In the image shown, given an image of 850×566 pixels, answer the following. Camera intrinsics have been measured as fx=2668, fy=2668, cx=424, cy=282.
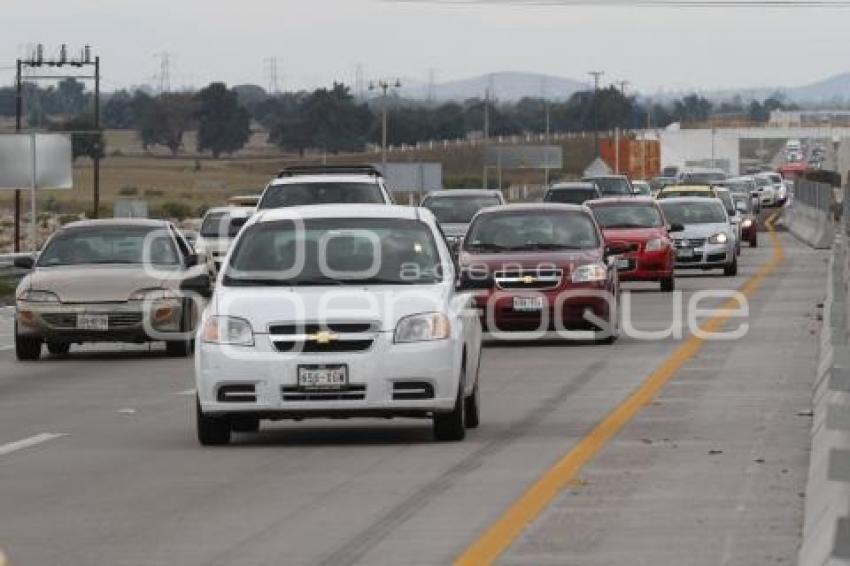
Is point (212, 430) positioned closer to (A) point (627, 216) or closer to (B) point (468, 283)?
(B) point (468, 283)

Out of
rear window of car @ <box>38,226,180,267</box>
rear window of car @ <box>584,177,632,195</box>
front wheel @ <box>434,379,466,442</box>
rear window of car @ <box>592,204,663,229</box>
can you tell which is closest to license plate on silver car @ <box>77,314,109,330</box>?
rear window of car @ <box>38,226,180,267</box>

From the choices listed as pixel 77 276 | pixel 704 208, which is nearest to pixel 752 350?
pixel 77 276

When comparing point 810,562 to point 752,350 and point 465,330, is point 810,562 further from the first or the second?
point 752,350

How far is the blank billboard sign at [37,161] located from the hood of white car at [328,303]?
169ft

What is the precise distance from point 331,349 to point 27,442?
2519 millimetres

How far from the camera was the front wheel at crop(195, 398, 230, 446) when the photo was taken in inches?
704

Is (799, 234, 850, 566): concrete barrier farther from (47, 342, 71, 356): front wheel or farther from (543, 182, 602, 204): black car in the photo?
(543, 182, 602, 204): black car

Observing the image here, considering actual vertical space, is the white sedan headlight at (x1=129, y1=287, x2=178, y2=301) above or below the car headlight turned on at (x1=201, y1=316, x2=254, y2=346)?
below

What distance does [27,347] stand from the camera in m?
29.0

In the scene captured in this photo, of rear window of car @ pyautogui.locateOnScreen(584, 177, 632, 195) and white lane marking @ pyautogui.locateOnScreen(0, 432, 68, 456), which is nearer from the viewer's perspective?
white lane marking @ pyautogui.locateOnScreen(0, 432, 68, 456)

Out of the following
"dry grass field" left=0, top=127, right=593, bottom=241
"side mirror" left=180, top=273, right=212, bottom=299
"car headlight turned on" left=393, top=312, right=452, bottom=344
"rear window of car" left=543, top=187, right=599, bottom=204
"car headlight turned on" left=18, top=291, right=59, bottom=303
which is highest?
"rear window of car" left=543, top=187, right=599, bottom=204

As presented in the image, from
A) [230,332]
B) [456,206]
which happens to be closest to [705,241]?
[456,206]

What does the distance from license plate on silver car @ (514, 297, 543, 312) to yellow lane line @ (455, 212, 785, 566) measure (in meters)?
1.78

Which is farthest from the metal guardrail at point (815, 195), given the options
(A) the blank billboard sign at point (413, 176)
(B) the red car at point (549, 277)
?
(B) the red car at point (549, 277)
